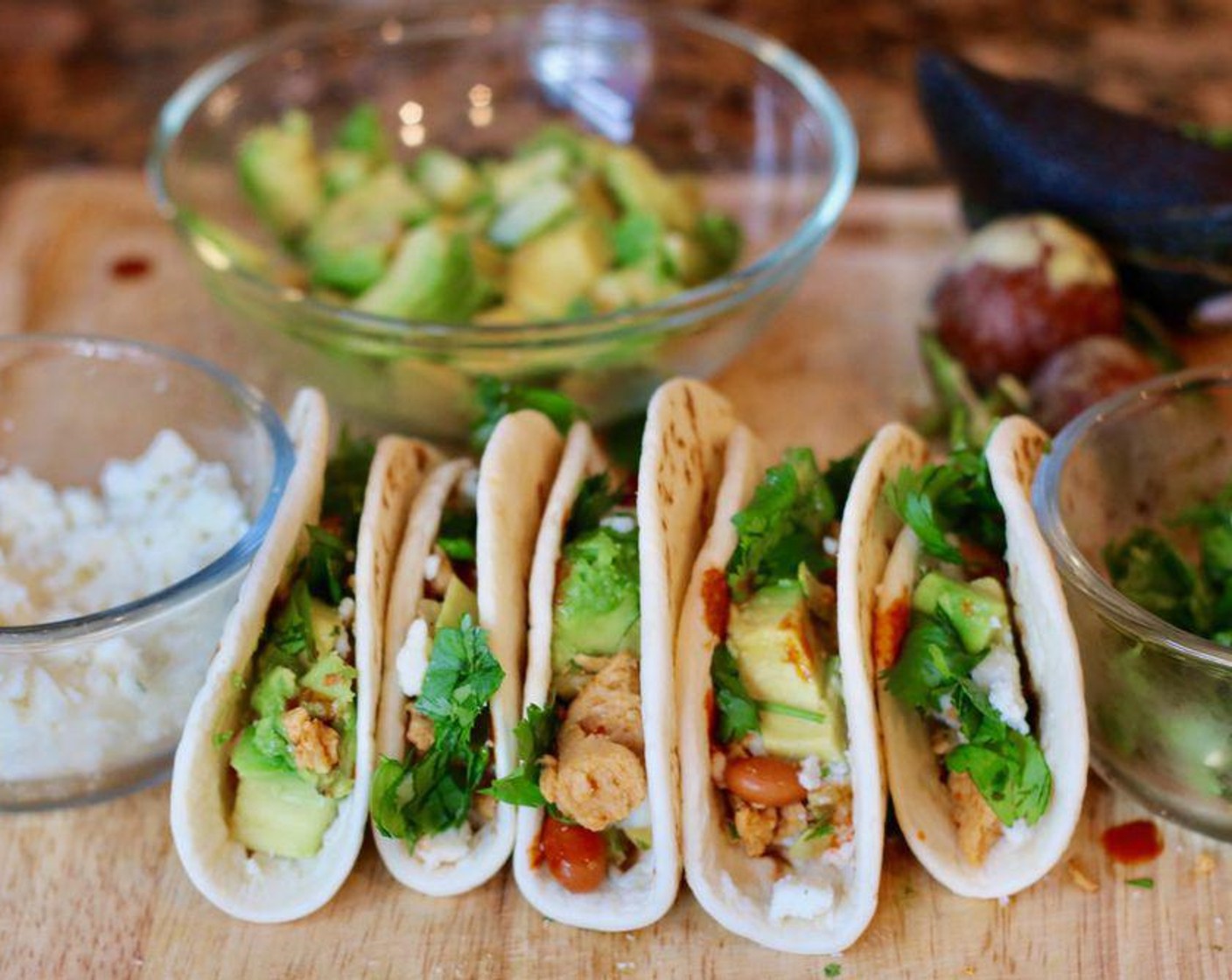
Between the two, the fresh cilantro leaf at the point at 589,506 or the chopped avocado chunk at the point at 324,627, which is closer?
the chopped avocado chunk at the point at 324,627

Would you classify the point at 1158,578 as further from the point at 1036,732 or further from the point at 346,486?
the point at 346,486

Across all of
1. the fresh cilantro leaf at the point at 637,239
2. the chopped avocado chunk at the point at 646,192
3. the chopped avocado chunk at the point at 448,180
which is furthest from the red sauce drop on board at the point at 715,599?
the chopped avocado chunk at the point at 448,180

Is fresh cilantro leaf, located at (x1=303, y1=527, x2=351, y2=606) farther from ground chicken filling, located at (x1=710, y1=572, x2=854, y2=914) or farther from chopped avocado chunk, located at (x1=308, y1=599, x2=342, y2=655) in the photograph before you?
ground chicken filling, located at (x1=710, y1=572, x2=854, y2=914)

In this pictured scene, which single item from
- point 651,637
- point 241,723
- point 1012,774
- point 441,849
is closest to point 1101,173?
point 1012,774

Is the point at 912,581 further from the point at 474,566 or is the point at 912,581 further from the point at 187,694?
the point at 187,694

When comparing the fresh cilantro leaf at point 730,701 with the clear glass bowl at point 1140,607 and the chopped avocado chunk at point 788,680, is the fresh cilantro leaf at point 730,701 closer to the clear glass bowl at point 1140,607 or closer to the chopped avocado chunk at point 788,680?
the chopped avocado chunk at point 788,680

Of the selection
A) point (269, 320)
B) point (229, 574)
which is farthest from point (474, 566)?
point (269, 320)
